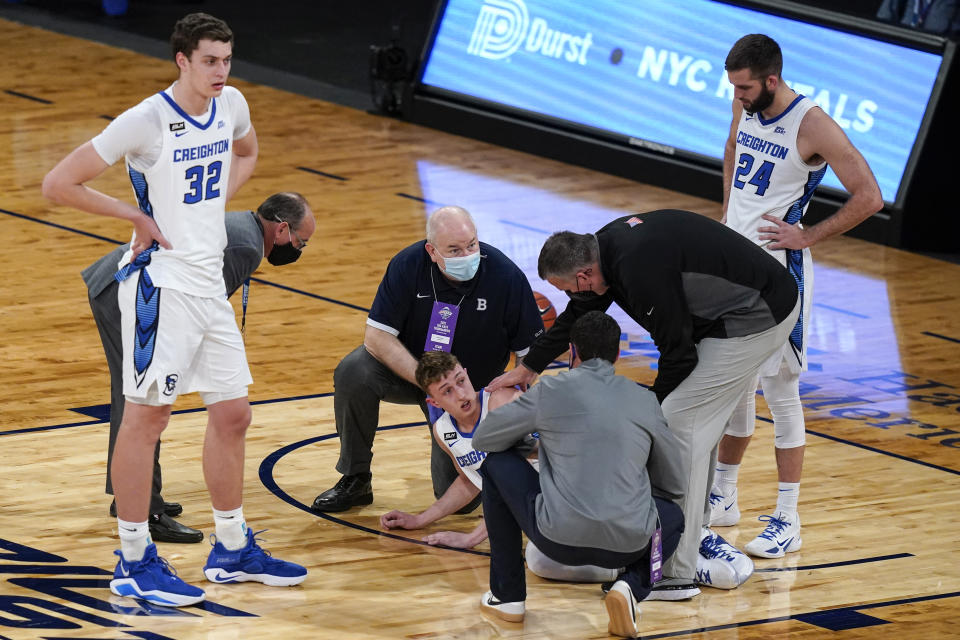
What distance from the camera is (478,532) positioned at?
253 inches

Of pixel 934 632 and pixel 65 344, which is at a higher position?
pixel 934 632

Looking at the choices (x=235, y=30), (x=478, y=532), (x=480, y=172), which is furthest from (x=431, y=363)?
(x=235, y=30)

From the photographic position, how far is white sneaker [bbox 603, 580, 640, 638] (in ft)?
18.4

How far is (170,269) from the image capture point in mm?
5664

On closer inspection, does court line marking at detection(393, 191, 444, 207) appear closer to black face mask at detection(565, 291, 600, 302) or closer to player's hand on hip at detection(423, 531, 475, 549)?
player's hand on hip at detection(423, 531, 475, 549)

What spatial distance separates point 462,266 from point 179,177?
1322 millimetres

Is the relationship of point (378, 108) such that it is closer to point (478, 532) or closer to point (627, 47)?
point (627, 47)

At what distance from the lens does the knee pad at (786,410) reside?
674cm

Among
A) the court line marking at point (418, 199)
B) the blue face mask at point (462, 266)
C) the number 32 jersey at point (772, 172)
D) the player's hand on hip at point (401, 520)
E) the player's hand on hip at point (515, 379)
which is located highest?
the number 32 jersey at point (772, 172)

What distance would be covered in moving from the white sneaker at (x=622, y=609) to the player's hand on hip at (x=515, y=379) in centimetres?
96

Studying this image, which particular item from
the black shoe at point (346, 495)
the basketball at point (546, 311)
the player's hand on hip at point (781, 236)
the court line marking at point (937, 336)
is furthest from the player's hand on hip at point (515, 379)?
the court line marking at point (937, 336)

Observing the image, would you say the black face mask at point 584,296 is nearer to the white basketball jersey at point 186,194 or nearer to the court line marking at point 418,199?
the white basketball jersey at point 186,194

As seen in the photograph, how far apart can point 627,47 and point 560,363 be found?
4.70 meters

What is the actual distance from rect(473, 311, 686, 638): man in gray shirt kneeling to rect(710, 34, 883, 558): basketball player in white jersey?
3.39 ft
